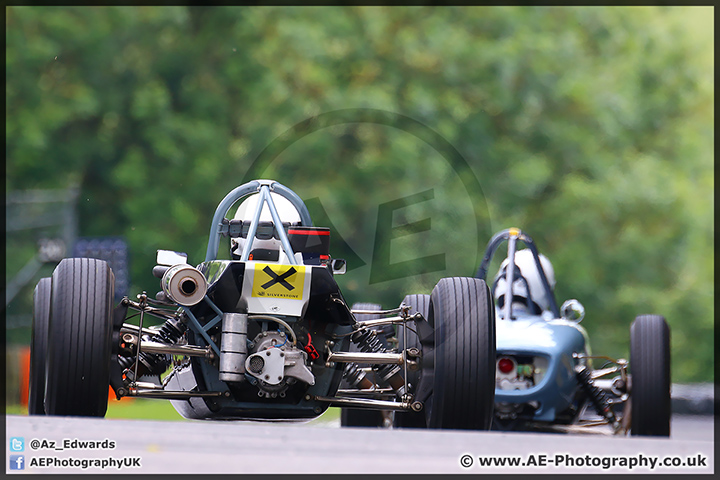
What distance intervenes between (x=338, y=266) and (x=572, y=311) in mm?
4371

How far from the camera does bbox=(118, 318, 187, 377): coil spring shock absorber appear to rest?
6764 mm

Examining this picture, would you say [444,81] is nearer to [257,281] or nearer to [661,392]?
[661,392]

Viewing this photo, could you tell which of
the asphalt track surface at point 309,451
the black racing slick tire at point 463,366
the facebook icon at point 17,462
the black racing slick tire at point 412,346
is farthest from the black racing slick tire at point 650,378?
the facebook icon at point 17,462

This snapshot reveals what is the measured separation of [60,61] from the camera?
2631 cm

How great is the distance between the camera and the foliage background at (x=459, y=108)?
23.4 m

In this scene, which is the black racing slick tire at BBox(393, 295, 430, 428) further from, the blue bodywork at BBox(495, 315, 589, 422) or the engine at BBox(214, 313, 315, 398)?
the blue bodywork at BBox(495, 315, 589, 422)

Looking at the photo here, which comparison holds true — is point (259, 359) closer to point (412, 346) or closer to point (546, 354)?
point (412, 346)

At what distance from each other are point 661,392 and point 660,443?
4.32 m

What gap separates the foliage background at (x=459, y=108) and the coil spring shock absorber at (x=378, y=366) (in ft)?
32.2

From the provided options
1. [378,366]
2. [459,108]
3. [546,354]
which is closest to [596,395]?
[546,354]

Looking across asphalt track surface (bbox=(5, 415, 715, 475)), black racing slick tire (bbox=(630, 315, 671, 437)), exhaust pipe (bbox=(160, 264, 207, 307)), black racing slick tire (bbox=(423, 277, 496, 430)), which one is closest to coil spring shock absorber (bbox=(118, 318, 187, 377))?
exhaust pipe (bbox=(160, 264, 207, 307))

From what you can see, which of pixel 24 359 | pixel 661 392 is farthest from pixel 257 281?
pixel 24 359

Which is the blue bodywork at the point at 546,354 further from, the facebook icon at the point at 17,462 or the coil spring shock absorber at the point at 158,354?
the facebook icon at the point at 17,462

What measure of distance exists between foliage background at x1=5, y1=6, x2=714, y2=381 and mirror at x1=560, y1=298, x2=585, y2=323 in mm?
6534
